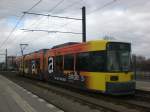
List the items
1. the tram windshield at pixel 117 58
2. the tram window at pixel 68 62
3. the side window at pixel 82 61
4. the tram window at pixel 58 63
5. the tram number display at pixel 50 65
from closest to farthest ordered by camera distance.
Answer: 1. the tram windshield at pixel 117 58
2. the side window at pixel 82 61
3. the tram window at pixel 68 62
4. the tram window at pixel 58 63
5. the tram number display at pixel 50 65

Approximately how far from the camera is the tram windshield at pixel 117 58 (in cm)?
1811

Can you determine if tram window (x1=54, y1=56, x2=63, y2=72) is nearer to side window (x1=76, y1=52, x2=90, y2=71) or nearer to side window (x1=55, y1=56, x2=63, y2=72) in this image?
side window (x1=55, y1=56, x2=63, y2=72)

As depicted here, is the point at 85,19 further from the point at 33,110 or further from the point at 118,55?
the point at 33,110

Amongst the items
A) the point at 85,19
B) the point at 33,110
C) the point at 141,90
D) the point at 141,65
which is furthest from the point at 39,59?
the point at 33,110

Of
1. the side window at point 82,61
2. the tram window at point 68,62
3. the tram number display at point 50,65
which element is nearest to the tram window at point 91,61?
the side window at point 82,61

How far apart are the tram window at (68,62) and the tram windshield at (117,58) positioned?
4825 millimetres

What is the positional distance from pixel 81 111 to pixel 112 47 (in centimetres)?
608

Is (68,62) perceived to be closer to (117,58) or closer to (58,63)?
(58,63)

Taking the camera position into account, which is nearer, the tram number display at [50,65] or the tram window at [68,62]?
the tram window at [68,62]

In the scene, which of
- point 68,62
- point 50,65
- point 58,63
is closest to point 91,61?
point 68,62

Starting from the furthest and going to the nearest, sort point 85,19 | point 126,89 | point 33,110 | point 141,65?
point 141,65 → point 85,19 → point 126,89 → point 33,110

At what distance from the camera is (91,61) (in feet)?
63.9

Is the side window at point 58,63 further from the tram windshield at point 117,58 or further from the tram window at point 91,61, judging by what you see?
the tram windshield at point 117,58

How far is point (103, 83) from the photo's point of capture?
A: 58.9 feet
